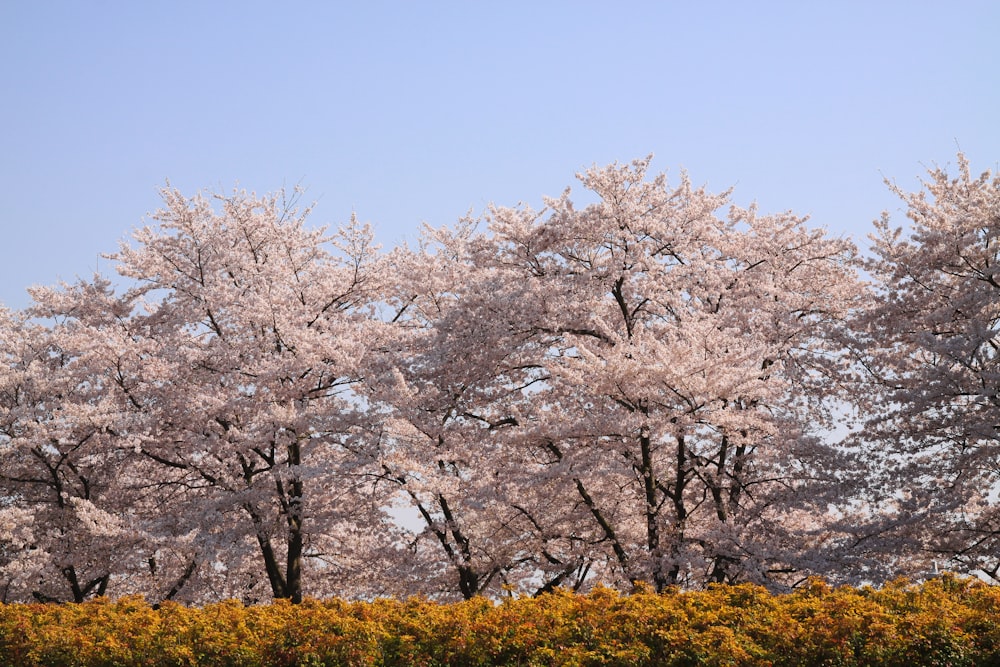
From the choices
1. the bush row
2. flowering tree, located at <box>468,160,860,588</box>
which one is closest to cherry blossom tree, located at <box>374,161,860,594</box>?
flowering tree, located at <box>468,160,860,588</box>

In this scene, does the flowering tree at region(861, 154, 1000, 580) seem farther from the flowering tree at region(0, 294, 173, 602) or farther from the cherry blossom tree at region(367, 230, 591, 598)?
the flowering tree at region(0, 294, 173, 602)

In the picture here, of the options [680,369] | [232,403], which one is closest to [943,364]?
[680,369]

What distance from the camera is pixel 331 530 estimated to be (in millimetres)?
17578

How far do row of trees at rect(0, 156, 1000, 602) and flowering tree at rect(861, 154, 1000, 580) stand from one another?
0.18 ft

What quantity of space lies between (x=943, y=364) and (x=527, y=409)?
7764mm

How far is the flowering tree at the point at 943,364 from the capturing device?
44.3ft

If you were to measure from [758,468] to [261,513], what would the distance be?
9.85 meters

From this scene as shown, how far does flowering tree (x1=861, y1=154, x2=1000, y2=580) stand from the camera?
532 inches

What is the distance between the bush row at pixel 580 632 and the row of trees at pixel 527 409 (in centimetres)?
581

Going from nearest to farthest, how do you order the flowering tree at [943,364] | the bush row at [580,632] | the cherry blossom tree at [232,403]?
the bush row at [580,632] < the flowering tree at [943,364] < the cherry blossom tree at [232,403]

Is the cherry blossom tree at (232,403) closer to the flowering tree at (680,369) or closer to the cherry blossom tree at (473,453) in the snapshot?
the cherry blossom tree at (473,453)

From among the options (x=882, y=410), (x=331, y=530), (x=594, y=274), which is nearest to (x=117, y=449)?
(x=331, y=530)

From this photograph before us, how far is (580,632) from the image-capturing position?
738cm

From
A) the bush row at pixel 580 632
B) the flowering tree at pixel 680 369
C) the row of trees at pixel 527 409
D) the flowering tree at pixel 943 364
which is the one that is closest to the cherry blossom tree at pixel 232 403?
the row of trees at pixel 527 409
